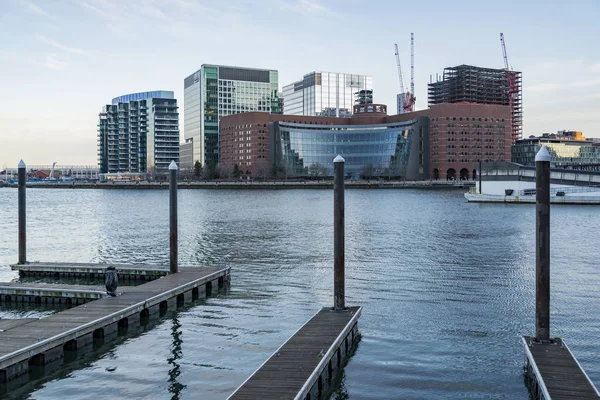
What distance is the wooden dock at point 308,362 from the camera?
1398 cm

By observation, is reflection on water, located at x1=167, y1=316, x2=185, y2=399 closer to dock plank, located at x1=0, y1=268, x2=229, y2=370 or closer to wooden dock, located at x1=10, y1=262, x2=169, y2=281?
dock plank, located at x1=0, y1=268, x2=229, y2=370

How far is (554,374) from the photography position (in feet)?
49.1

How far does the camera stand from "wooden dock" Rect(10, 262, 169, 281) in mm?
31672

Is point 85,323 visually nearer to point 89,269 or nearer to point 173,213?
point 173,213

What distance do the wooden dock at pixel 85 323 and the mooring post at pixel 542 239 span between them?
13.3 metres

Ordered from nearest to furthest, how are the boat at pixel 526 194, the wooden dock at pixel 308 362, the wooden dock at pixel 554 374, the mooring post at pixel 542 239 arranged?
the wooden dock at pixel 554 374
the wooden dock at pixel 308 362
the mooring post at pixel 542 239
the boat at pixel 526 194

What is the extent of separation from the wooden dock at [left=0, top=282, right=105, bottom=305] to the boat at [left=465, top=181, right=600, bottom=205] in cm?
9055

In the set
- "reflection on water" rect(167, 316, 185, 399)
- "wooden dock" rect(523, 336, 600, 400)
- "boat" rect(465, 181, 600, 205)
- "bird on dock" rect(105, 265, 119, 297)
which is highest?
"boat" rect(465, 181, 600, 205)

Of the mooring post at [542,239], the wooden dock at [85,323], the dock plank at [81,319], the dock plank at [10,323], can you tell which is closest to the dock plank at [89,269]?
the wooden dock at [85,323]

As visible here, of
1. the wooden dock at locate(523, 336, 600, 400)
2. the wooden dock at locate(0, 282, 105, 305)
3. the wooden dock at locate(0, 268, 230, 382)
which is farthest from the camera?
the wooden dock at locate(0, 282, 105, 305)

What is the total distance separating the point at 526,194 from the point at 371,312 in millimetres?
90569

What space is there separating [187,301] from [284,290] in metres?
4.95

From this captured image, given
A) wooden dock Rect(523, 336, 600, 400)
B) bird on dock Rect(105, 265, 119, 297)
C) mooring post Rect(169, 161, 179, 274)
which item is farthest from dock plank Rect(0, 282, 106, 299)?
wooden dock Rect(523, 336, 600, 400)

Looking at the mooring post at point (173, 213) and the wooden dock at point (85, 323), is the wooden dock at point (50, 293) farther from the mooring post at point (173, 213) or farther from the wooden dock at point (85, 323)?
the mooring post at point (173, 213)
